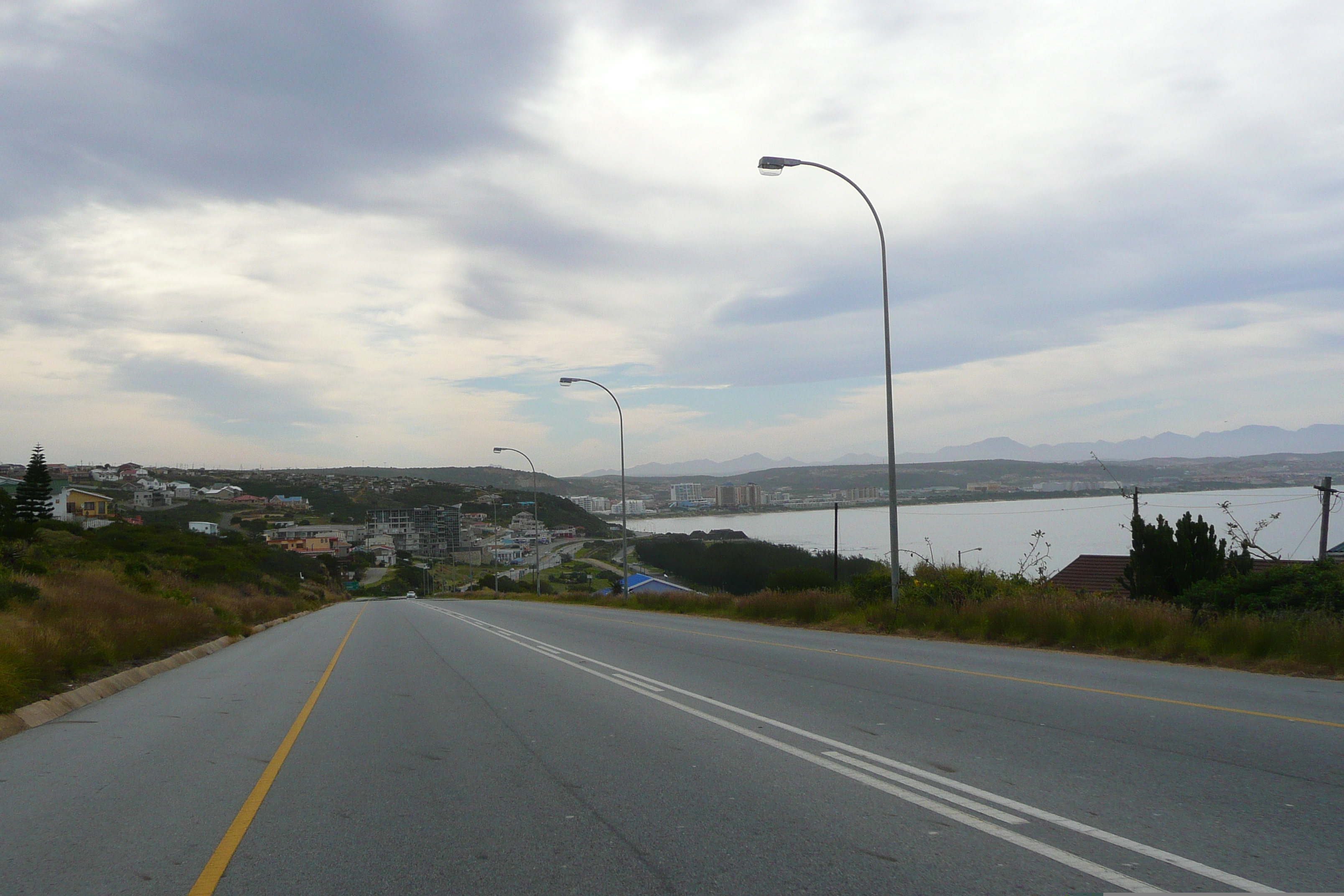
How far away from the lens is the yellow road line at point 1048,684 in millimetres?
8016

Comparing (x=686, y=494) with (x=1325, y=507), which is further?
(x=686, y=494)

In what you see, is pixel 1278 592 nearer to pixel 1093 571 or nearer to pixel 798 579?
pixel 798 579

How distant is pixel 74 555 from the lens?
104ft

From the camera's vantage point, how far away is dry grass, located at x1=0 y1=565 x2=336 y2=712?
36.2 ft

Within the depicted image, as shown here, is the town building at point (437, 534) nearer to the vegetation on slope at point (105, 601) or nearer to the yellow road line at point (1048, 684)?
the vegetation on slope at point (105, 601)

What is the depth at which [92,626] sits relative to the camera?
49.1ft

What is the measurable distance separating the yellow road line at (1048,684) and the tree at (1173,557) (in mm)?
13672

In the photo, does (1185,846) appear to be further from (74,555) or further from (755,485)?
(755,485)

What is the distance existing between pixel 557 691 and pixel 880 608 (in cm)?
1243

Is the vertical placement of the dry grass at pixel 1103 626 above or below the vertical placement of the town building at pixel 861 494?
below

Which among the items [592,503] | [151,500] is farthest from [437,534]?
[151,500]

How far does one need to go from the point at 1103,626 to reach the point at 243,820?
1394 cm

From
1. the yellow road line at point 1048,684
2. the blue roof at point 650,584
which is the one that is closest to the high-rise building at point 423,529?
the blue roof at point 650,584

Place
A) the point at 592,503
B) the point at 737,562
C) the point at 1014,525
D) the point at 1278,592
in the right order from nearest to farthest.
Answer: the point at 1278,592, the point at 737,562, the point at 1014,525, the point at 592,503
